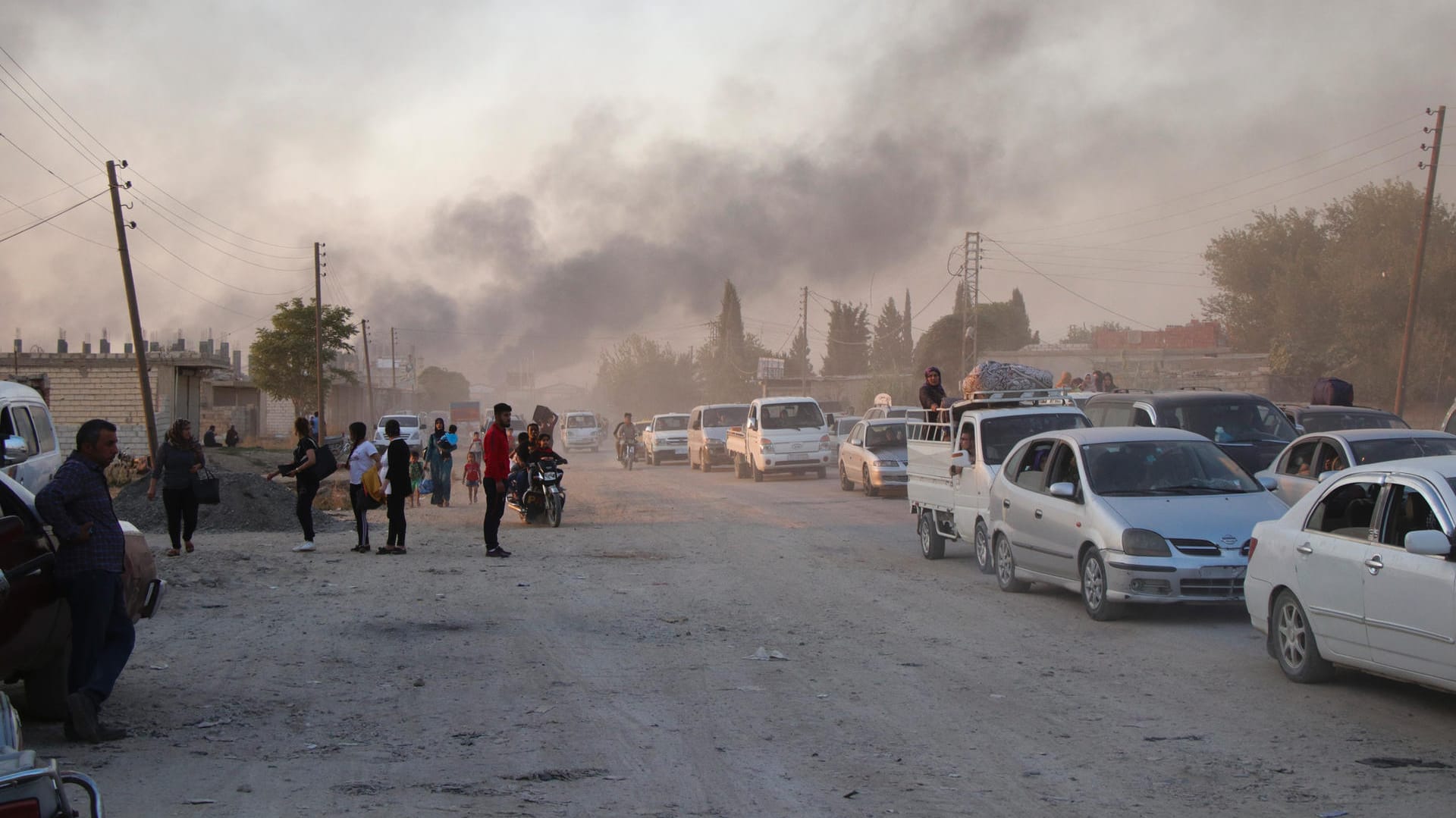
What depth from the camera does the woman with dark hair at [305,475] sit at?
51.6ft

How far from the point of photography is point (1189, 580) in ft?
31.0

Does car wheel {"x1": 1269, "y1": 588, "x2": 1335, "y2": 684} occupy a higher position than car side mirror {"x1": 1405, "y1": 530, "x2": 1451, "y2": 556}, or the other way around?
car side mirror {"x1": 1405, "y1": 530, "x2": 1451, "y2": 556}

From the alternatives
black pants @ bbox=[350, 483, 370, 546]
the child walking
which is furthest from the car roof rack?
the child walking

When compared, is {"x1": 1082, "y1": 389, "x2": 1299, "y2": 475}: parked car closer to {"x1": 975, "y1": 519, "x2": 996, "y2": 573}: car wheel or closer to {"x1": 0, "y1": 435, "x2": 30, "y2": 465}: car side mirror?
{"x1": 975, "y1": 519, "x2": 996, "y2": 573}: car wheel

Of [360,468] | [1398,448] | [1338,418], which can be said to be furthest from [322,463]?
[1338,418]

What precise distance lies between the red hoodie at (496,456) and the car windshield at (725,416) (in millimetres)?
22807

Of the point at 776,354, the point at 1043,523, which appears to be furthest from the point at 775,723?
the point at 776,354

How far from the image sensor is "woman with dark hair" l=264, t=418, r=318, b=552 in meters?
15.7

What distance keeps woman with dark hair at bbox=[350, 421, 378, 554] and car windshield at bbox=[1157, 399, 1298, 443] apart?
10.2 metres

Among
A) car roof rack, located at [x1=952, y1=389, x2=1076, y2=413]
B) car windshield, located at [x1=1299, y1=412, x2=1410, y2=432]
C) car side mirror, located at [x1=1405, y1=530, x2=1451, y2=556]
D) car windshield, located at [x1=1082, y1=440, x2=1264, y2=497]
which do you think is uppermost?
car roof rack, located at [x1=952, y1=389, x2=1076, y2=413]

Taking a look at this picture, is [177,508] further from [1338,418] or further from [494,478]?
[1338,418]

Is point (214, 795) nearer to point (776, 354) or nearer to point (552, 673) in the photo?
point (552, 673)

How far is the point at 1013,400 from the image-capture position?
15047mm

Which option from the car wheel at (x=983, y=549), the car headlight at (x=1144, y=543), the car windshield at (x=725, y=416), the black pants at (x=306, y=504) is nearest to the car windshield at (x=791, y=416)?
the car windshield at (x=725, y=416)
